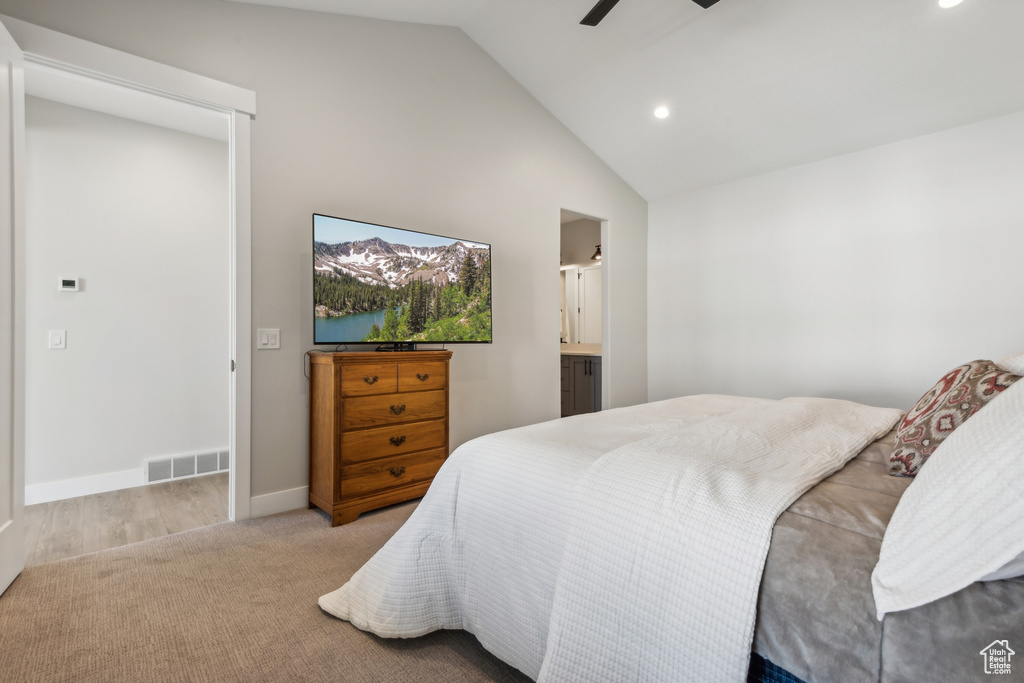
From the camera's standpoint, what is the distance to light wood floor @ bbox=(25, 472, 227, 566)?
2354 mm

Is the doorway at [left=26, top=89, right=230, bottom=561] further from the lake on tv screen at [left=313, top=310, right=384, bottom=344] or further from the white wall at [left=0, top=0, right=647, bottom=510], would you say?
the lake on tv screen at [left=313, top=310, right=384, bottom=344]

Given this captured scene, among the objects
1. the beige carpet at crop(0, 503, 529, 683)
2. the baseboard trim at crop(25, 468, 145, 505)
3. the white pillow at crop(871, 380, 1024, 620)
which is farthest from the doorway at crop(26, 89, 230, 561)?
the white pillow at crop(871, 380, 1024, 620)

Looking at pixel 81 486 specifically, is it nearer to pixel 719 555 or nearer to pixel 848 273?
pixel 719 555

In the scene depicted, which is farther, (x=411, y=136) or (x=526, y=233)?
(x=526, y=233)

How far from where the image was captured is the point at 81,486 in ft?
10.4

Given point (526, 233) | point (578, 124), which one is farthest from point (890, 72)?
point (526, 233)

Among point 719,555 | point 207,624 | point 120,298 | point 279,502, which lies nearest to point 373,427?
point 279,502

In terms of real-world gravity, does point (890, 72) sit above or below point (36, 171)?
above

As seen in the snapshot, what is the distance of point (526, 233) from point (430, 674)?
3.21m

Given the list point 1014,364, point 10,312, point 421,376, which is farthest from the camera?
point 421,376

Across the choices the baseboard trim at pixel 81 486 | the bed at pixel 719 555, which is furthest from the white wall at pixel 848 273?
the baseboard trim at pixel 81 486

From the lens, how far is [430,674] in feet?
4.75

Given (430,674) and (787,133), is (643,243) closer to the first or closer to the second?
(787,133)

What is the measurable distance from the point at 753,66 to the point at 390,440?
11.3ft
